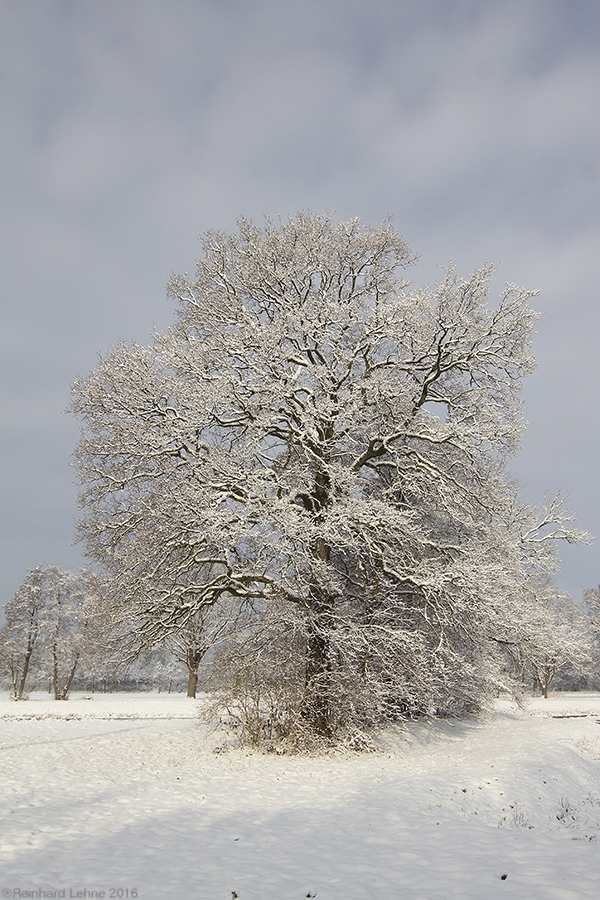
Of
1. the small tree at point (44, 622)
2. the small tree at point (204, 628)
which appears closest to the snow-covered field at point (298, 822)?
the small tree at point (204, 628)

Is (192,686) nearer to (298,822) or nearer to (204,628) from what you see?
(204,628)

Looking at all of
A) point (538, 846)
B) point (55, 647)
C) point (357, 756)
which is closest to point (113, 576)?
point (357, 756)

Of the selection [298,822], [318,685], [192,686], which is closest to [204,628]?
[318,685]

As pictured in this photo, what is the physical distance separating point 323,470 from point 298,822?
7.39 m

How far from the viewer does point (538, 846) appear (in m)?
6.34

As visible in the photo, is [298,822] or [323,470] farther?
[323,470]

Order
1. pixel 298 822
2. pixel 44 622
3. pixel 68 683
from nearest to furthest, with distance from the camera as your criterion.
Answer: pixel 298 822 < pixel 68 683 < pixel 44 622

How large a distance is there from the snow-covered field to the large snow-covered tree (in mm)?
2504

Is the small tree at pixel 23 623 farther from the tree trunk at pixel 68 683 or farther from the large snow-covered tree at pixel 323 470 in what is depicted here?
the large snow-covered tree at pixel 323 470

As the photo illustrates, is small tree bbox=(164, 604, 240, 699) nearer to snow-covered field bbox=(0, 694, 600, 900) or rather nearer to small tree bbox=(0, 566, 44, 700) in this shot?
snow-covered field bbox=(0, 694, 600, 900)

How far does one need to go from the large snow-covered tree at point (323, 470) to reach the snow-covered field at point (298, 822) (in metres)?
2.50

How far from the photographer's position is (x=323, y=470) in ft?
43.8

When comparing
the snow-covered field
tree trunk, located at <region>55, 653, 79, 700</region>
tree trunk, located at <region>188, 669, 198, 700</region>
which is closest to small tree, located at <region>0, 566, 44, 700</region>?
tree trunk, located at <region>55, 653, 79, 700</region>

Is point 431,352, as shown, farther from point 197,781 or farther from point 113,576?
point 197,781
